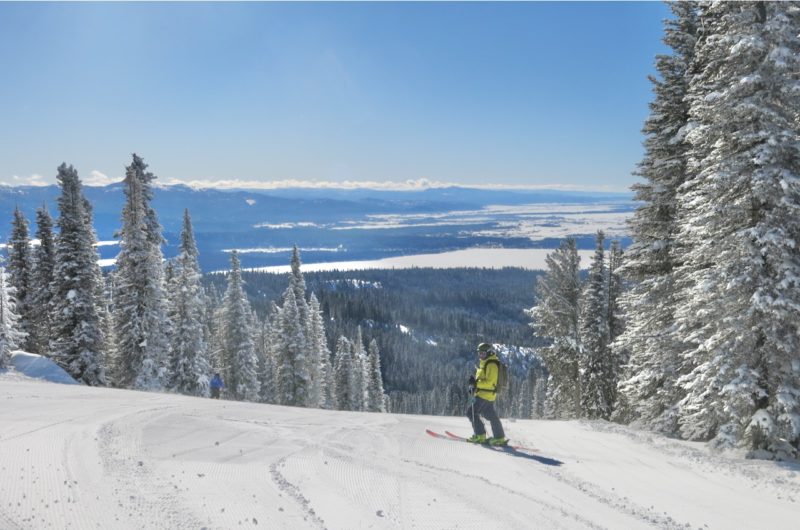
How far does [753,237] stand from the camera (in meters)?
12.3

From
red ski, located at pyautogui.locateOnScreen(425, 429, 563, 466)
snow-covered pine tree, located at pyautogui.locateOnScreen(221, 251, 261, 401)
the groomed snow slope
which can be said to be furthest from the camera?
snow-covered pine tree, located at pyautogui.locateOnScreen(221, 251, 261, 401)

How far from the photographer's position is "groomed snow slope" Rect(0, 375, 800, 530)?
6.19 meters

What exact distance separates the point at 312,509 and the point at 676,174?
17395 millimetres

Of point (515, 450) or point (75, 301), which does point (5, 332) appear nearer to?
point (75, 301)

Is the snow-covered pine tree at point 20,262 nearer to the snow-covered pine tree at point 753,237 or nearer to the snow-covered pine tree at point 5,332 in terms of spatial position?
the snow-covered pine tree at point 5,332

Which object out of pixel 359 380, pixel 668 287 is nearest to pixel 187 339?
pixel 359 380

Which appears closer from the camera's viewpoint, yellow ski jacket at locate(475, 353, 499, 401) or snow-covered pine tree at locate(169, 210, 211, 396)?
yellow ski jacket at locate(475, 353, 499, 401)

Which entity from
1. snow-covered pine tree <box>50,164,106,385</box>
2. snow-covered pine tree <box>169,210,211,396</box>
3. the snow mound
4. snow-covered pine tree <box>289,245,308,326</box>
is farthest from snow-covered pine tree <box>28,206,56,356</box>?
snow-covered pine tree <box>289,245,308,326</box>

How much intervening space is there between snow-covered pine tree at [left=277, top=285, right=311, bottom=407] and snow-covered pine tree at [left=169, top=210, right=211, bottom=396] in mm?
6962

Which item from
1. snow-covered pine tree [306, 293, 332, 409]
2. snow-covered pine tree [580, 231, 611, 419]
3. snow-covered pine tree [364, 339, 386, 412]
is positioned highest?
snow-covered pine tree [580, 231, 611, 419]

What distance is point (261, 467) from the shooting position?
793 centimetres

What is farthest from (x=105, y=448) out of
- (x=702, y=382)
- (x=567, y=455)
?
(x=702, y=382)

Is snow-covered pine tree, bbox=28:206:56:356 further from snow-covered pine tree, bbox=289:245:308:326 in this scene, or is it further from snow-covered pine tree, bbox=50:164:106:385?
snow-covered pine tree, bbox=289:245:308:326

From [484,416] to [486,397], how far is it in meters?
0.46
